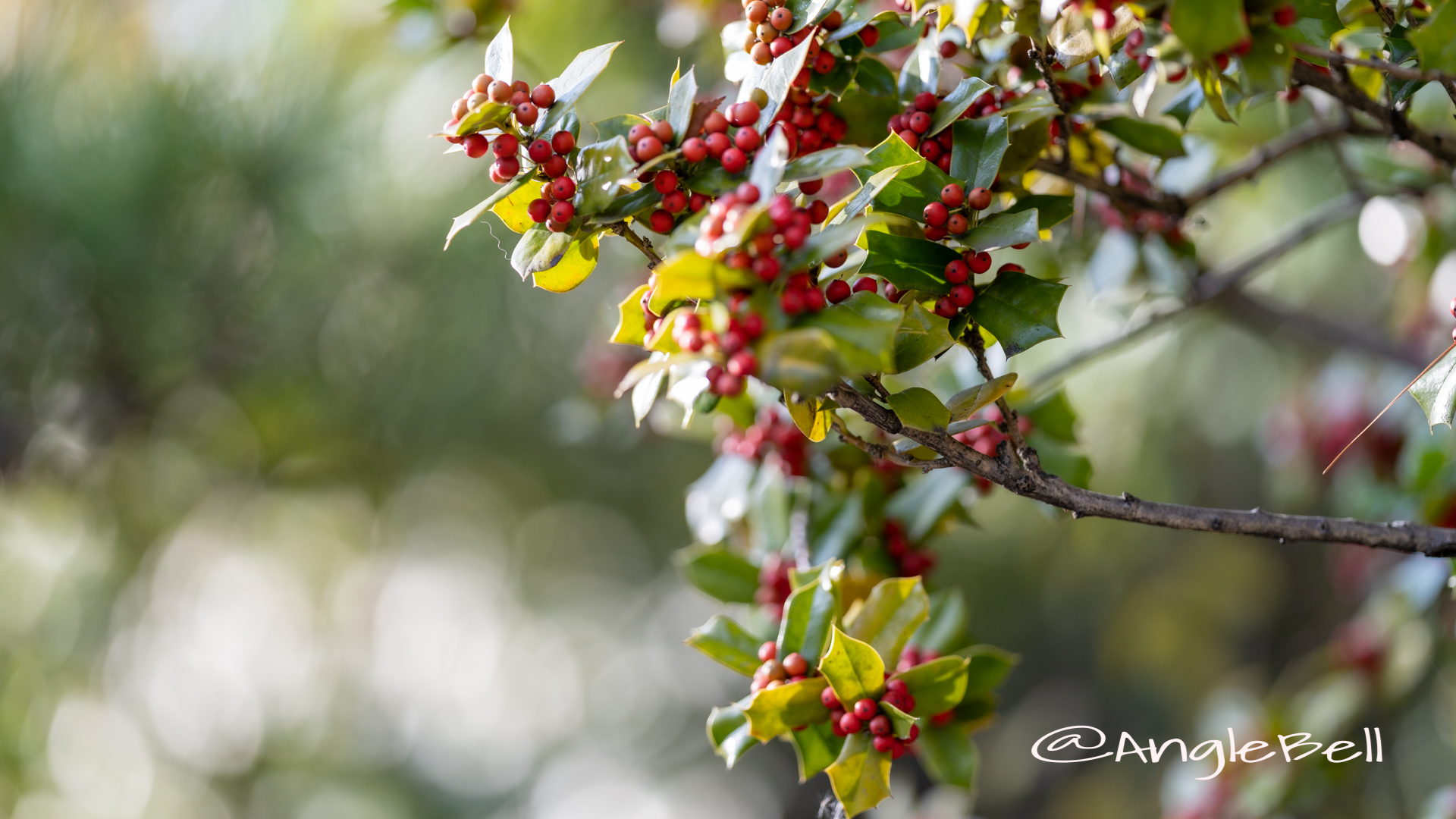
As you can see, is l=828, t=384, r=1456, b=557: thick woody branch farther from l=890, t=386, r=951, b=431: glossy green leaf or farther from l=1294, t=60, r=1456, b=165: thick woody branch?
l=1294, t=60, r=1456, b=165: thick woody branch

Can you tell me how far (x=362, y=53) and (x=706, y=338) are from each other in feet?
3.94

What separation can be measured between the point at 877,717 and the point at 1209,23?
14.4 inches

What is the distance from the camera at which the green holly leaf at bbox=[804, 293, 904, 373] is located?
13.4 inches

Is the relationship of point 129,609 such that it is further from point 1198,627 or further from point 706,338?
point 1198,627

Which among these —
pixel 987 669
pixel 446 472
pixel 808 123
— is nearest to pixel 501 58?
pixel 808 123

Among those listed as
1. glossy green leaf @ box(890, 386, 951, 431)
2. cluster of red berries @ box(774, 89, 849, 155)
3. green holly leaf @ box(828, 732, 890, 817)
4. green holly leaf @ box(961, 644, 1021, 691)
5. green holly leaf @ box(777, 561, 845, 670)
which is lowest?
green holly leaf @ box(828, 732, 890, 817)

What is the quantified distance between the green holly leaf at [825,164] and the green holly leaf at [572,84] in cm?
11

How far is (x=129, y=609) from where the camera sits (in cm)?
147

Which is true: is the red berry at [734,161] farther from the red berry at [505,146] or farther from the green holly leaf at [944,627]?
the green holly leaf at [944,627]

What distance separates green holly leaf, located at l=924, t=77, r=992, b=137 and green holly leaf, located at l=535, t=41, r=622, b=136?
17 centimetres

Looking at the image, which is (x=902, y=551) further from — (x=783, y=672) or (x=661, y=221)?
(x=661, y=221)

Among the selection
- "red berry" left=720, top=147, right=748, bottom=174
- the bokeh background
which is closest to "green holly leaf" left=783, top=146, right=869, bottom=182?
"red berry" left=720, top=147, right=748, bottom=174

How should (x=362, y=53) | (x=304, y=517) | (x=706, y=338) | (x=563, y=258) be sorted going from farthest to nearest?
1. (x=304, y=517)
2. (x=362, y=53)
3. (x=563, y=258)
4. (x=706, y=338)

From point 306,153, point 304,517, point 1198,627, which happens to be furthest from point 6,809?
point 1198,627
